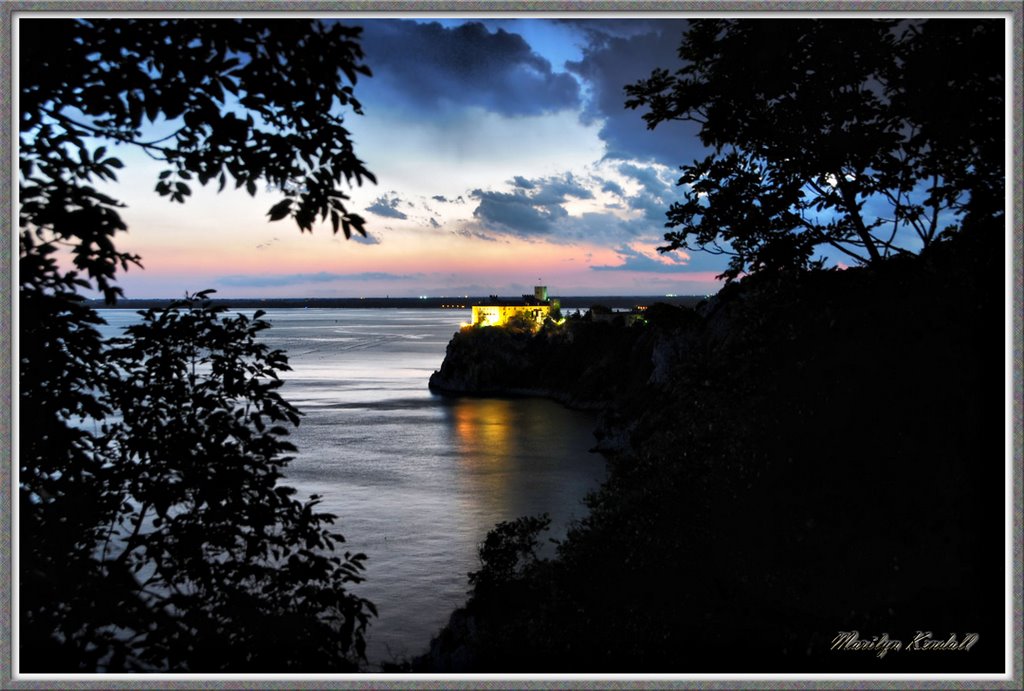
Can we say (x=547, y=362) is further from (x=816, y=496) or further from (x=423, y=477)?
(x=816, y=496)

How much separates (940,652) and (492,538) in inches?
476

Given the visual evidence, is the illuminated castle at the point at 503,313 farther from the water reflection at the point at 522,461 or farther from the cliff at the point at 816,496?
the cliff at the point at 816,496

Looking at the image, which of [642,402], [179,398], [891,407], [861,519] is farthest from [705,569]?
[642,402]

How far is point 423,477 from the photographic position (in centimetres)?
4038

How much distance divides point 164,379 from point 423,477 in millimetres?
35937

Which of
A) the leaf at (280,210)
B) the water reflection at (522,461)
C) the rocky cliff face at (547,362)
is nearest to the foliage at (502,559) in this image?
the water reflection at (522,461)

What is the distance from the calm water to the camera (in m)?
22.2

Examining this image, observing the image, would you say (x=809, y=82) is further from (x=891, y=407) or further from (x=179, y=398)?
(x=179, y=398)

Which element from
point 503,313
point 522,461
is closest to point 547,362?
point 503,313

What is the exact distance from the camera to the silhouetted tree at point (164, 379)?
3.90m
